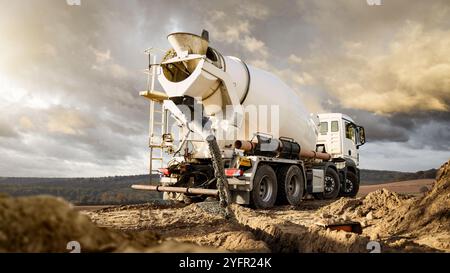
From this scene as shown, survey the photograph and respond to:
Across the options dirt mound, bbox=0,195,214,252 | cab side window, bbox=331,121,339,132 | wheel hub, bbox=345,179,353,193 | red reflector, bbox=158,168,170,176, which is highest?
cab side window, bbox=331,121,339,132

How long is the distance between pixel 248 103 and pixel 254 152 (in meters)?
1.22

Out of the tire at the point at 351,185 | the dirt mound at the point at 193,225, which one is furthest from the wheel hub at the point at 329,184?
the dirt mound at the point at 193,225

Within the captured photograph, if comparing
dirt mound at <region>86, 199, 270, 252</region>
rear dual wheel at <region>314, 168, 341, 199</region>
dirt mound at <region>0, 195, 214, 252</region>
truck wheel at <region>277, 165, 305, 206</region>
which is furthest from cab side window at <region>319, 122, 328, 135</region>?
dirt mound at <region>0, 195, 214, 252</region>

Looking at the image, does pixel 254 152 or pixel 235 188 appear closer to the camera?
pixel 235 188

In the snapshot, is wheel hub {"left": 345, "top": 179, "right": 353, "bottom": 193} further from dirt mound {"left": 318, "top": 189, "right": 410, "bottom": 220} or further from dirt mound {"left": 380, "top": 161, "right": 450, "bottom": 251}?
dirt mound {"left": 380, "top": 161, "right": 450, "bottom": 251}

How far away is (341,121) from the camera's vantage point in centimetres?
1404

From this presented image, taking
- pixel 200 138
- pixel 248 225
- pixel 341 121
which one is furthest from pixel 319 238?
pixel 341 121

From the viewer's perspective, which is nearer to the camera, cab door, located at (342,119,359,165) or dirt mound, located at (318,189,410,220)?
dirt mound, located at (318,189,410,220)

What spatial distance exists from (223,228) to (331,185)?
29.1 ft

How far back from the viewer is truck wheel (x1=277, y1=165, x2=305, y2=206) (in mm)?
9836

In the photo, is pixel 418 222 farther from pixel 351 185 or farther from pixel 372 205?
pixel 351 185

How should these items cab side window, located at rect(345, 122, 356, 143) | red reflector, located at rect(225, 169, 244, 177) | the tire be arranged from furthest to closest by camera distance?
the tire < cab side window, located at rect(345, 122, 356, 143) < red reflector, located at rect(225, 169, 244, 177)

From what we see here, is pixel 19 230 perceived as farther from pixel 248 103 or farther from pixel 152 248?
pixel 248 103

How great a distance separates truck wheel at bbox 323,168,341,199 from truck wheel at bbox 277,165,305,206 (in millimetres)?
2721
